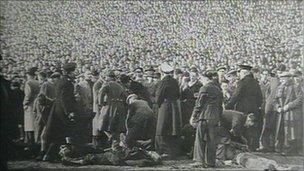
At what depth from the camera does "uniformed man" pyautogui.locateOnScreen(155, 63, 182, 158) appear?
6.54m

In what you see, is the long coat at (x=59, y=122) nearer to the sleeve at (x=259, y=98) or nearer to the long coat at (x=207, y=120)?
the long coat at (x=207, y=120)

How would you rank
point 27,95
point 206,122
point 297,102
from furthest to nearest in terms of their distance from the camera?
1. point 297,102
2. point 206,122
3. point 27,95

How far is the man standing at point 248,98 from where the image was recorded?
660 centimetres

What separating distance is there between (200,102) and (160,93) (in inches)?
20.0

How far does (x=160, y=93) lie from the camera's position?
21.6 feet

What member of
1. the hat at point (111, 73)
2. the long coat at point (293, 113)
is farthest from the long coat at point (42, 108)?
the long coat at point (293, 113)

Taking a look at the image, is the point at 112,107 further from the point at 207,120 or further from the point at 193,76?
the point at 207,120

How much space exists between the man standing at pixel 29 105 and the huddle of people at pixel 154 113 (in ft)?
0.04

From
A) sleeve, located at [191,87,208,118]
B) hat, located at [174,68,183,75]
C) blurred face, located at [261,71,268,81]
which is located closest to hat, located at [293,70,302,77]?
blurred face, located at [261,71,268,81]

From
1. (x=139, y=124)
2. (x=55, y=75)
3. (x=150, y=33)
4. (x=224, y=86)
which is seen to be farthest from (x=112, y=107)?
(x=224, y=86)

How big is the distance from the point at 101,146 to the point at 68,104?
655mm

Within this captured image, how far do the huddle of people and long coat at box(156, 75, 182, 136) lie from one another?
0.5 inches

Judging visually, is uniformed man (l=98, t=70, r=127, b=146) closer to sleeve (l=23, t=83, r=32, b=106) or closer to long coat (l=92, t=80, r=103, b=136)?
long coat (l=92, t=80, r=103, b=136)

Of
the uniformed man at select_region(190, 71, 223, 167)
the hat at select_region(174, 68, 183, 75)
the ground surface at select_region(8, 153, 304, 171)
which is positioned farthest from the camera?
the hat at select_region(174, 68, 183, 75)
